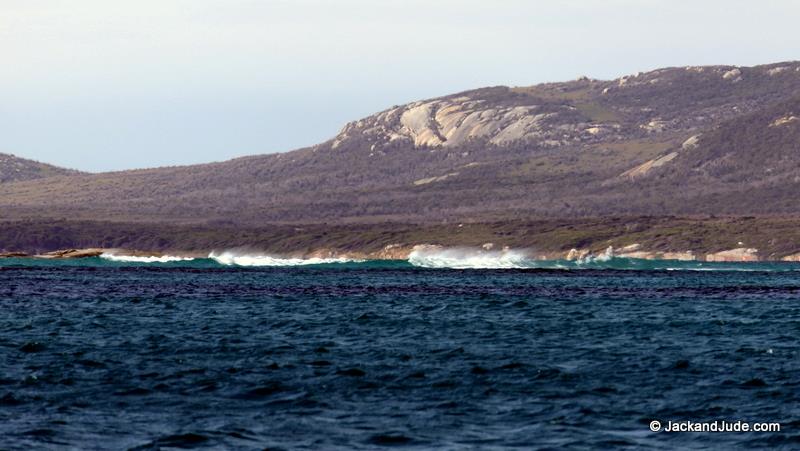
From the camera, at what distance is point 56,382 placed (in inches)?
1781

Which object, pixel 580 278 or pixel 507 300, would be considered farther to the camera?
pixel 580 278

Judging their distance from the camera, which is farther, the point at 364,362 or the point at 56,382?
the point at 364,362

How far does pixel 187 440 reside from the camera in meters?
34.6

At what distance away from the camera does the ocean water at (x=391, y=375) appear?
35719 millimetres

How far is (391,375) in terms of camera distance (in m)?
47.5

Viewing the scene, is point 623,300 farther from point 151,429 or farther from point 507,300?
point 151,429

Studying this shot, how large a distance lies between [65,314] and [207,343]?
23.6 meters

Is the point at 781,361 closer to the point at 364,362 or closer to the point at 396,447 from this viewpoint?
the point at 364,362

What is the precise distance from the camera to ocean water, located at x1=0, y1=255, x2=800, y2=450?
3572cm

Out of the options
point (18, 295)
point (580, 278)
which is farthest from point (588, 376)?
point (580, 278)

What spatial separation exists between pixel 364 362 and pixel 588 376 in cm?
906

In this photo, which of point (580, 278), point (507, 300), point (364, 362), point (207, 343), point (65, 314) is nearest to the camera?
point (364, 362)

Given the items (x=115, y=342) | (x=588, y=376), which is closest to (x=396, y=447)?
(x=588, y=376)

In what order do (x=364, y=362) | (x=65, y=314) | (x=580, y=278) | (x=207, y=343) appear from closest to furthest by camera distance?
1. (x=364, y=362)
2. (x=207, y=343)
3. (x=65, y=314)
4. (x=580, y=278)
